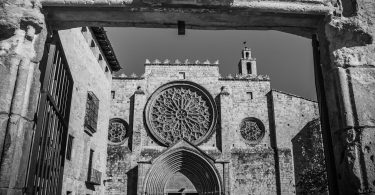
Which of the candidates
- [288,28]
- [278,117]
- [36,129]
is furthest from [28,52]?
[278,117]

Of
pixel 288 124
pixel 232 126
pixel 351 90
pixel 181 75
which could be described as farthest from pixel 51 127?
pixel 288 124

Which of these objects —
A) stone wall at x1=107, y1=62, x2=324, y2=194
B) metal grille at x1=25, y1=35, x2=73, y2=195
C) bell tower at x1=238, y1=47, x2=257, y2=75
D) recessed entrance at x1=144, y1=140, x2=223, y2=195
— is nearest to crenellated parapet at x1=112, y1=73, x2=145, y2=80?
stone wall at x1=107, y1=62, x2=324, y2=194

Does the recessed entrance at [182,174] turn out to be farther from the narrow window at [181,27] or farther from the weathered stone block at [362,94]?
the weathered stone block at [362,94]

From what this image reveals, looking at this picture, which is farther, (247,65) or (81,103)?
(247,65)

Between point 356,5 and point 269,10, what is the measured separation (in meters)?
0.90

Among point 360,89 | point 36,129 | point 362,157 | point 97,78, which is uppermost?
point 97,78

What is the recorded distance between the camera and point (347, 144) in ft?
10.2

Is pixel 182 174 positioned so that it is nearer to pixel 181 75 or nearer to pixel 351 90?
pixel 181 75

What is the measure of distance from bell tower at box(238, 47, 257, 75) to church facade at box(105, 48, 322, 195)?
17.7ft

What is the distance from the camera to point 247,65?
26.8 m

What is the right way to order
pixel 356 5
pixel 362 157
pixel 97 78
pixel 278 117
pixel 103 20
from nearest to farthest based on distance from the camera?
pixel 362 157, pixel 356 5, pixel 103 20, pixel 97 78, pixel 278 117

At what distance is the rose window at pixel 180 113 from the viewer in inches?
763

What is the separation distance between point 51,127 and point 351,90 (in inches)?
145

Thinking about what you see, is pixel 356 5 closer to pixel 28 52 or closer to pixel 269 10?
pixel 269 10
